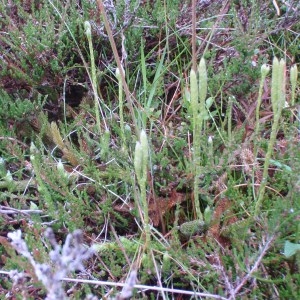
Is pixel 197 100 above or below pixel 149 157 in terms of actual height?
above

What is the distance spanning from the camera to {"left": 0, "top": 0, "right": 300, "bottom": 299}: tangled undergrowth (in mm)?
1265

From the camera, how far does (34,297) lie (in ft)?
4.45

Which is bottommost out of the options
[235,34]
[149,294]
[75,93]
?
[149,294]

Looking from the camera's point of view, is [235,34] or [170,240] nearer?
[170,240]

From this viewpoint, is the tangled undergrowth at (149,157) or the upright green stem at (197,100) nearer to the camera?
the upright green stem at (197,100)

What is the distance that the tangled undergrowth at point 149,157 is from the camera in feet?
4.15

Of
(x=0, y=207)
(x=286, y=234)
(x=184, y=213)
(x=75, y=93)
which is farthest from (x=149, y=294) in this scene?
(x=75, y=93)

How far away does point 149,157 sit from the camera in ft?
5.20

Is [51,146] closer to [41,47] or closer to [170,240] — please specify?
[41,47]

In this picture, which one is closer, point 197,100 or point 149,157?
point 197,100

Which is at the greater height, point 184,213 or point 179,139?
point 179,139

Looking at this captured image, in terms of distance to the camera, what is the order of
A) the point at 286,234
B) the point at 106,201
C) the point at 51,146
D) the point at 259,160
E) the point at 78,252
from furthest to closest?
the point at 51,146 → the point at 259,160 → the point at 106,201 → the point at 286,234 → the point at 78,252

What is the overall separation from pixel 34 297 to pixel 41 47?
1.05 metres

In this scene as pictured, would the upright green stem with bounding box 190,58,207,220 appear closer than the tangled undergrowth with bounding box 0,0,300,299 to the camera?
Yes
